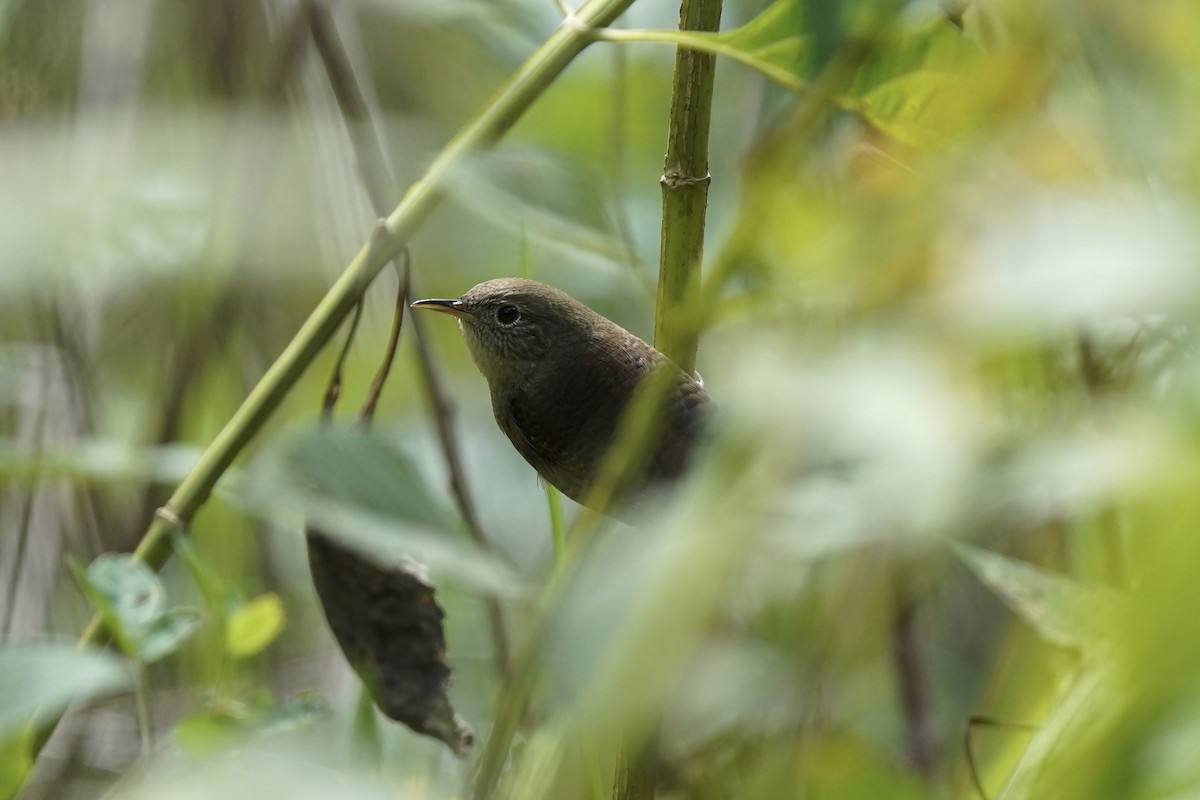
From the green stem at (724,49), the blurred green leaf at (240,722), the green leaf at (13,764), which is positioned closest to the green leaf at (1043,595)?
the green stem at (724,49)

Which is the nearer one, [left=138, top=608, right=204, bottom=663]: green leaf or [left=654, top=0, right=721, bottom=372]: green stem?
[left=654, top=0, right=721, bottom=372]: green stem

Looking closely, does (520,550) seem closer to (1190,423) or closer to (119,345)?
(119,345)

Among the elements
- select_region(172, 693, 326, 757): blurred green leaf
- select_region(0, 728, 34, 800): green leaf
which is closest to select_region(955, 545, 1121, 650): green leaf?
select_region(172, 693, 326, 757): blurred green leaf

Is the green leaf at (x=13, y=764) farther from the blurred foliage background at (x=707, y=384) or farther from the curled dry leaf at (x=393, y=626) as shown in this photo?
the curled dry leaf at (x=393, y=626)

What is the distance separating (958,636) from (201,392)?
217 cm

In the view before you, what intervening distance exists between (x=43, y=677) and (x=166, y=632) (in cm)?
28

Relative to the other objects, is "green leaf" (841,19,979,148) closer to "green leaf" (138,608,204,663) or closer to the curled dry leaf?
the curled dry leaf

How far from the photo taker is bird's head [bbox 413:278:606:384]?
202 cm

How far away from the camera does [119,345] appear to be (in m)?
3.43

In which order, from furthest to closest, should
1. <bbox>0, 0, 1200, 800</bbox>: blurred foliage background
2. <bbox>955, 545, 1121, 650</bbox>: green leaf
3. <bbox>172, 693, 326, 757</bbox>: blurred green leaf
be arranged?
1. <bbox>172, 693, 326, 757</bbox>: blurred green leaf
2. <bbox>955, 545, 1121, 650</bbox>: green leaf
3. <bbox>0, 0, 1200, 800</bbox>: blurred foliage background

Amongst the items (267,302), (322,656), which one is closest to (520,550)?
(322,656)

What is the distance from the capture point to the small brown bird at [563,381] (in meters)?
1.63

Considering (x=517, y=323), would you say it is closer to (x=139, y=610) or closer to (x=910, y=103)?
(x=139, y=610)

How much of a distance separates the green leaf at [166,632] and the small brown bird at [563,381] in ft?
1.70
